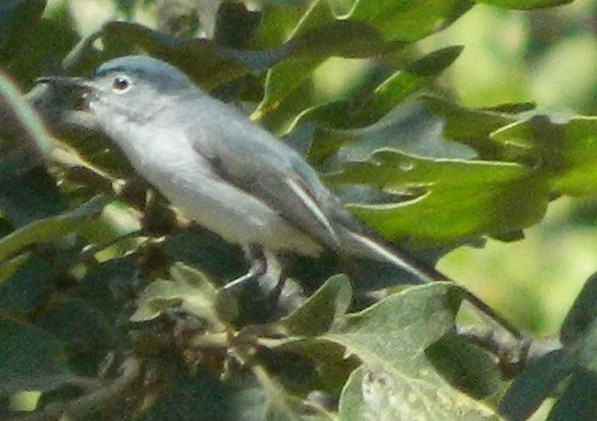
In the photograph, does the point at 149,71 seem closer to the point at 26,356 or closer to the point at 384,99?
the point at 384,99

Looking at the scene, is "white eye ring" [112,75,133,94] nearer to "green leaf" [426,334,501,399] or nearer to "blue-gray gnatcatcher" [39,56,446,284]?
"blue-gray gnatcatcher" [39,56,446,284]

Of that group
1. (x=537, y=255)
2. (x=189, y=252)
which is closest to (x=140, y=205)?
(x=189, y=252)

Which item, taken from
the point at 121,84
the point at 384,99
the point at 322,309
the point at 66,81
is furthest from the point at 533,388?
the point at 121,84

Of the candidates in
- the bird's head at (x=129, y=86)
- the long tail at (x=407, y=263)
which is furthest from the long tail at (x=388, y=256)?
the bird's head at (x=129, y=86)

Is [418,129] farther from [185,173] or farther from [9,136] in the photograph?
[185,173]

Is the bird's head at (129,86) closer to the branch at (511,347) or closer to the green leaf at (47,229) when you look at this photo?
the green leaf at (47,229)
